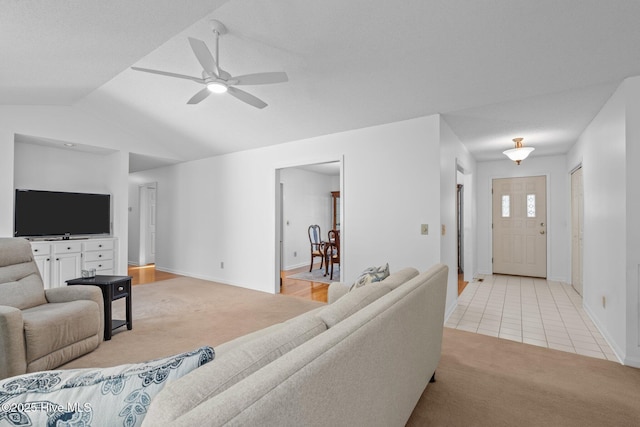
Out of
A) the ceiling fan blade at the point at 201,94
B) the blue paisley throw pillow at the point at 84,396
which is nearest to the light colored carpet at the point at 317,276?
the ceiling fan blade at the point at 201,94

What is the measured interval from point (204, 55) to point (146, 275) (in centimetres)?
545

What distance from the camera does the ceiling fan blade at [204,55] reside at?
6.70ft

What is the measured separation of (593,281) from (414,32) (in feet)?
11.4

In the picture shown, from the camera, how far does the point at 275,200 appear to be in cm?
480

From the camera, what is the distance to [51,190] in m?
4.79

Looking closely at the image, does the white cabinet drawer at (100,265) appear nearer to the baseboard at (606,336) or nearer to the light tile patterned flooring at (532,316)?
the light tile patterned flooring at (532,316)

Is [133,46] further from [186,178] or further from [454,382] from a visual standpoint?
[454,382]

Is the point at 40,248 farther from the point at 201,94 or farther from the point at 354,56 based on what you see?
the point at 354,56

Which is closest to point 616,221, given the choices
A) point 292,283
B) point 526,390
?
point 526,390

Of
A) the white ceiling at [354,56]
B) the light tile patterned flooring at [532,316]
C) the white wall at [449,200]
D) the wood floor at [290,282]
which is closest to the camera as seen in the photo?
the white ceiling at [354,56]

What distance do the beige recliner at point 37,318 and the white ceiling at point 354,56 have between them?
191cm

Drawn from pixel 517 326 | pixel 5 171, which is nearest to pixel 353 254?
pixel 517 326

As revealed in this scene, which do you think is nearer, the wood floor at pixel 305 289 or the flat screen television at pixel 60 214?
the flat screen television at pixel 60 214

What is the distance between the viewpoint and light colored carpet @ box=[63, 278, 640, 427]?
72.2 inches
